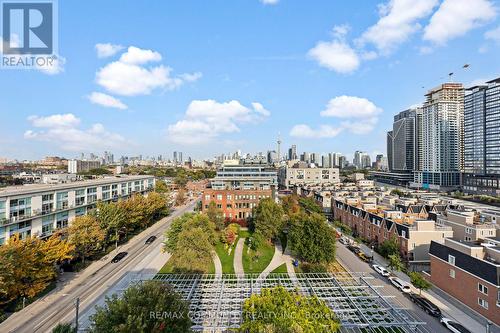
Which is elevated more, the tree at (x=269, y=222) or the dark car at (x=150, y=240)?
the tree at (x=269, y=222)

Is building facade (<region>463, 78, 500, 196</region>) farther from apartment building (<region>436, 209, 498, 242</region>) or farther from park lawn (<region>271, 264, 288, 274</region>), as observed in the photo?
park lawn (<region>271, 264, 288, 274</region>)

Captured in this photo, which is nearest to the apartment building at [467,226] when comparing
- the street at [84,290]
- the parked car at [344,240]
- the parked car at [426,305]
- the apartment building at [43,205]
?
the parked car at [344,240]

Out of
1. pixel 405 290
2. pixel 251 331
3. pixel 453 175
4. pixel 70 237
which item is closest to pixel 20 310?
pixel 70 237

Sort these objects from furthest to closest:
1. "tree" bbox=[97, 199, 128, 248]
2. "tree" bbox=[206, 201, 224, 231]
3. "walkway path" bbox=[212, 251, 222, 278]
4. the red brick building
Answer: the red brick building < "tree" bbox=[206, 201, 224, 231] < "tree" bbox=[97, 199, 128, 248] < "walkway path" bbox=[212, 251, 222, 278]

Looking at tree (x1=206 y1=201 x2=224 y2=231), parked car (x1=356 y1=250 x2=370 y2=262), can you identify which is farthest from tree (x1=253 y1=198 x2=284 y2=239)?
parked car (x1=356 y1=250 x2=370 y2=262)

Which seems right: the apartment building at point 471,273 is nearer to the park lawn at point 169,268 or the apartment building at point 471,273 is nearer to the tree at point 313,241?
the tree at point 313,241

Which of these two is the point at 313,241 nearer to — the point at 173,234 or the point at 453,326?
the point at 453,326

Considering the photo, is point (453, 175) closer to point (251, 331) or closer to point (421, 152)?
point (421, 152)
